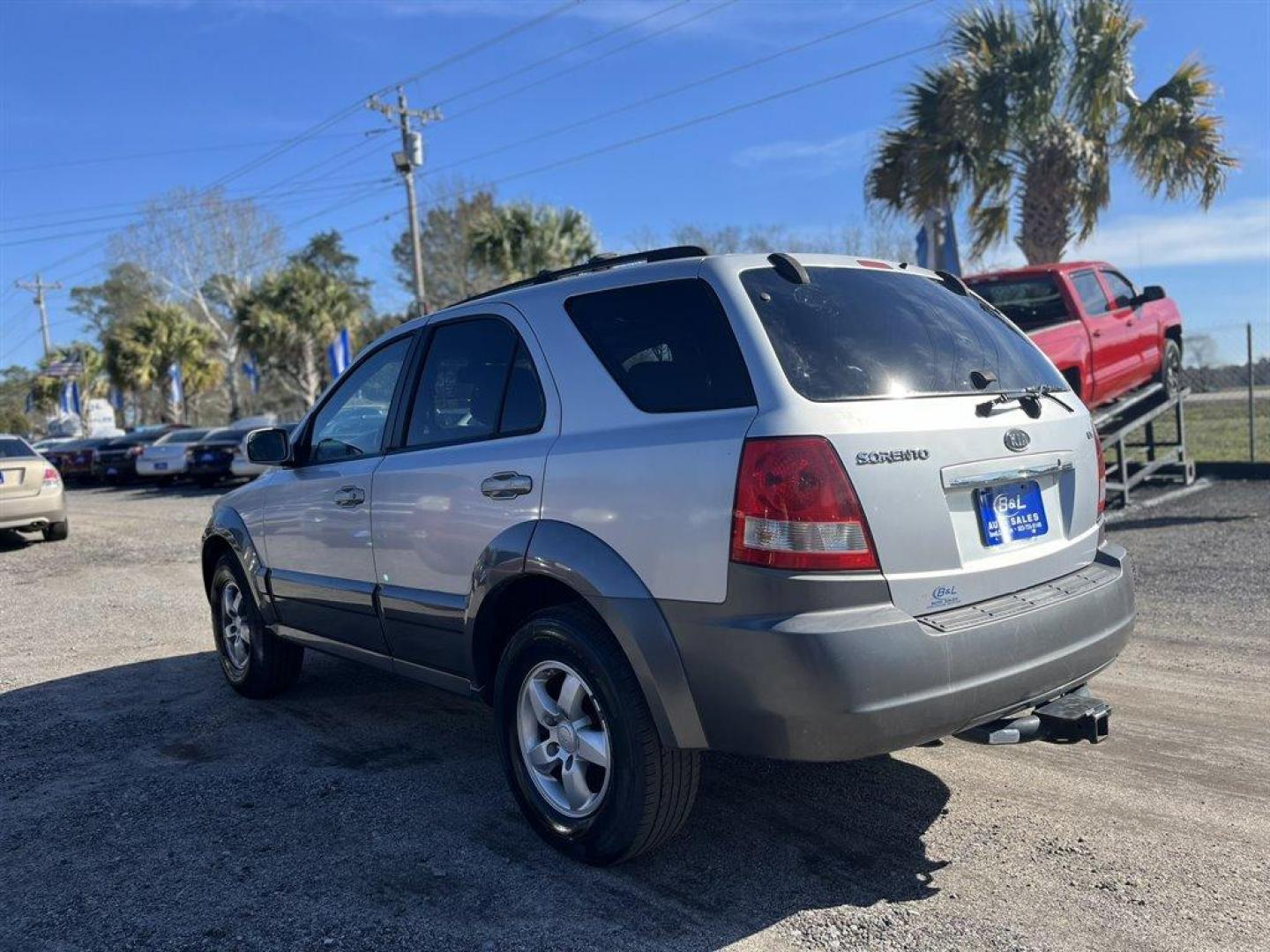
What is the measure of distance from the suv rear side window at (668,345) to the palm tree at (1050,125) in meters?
13.3

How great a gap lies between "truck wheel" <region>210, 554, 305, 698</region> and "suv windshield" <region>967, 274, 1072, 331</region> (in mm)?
7069

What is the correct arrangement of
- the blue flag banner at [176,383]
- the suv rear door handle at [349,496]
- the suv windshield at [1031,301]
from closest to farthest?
1. the suv rear door handle at [349,496]
2. the suv windshield at [1031,301]
3. the blue flag banner at [176,383]

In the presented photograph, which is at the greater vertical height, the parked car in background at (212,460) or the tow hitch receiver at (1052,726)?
the parked car in background at (212,460)

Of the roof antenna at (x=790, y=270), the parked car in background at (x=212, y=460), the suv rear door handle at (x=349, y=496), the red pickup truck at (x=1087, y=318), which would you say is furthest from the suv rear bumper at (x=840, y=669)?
the parked car in background at (x=212, y=460)

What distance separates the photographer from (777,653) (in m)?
2.83

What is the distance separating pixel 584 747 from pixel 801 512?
112 cm

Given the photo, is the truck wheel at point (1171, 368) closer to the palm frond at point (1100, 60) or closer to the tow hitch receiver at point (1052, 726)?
the palm frond at point (1100, 60)

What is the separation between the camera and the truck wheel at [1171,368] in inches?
433

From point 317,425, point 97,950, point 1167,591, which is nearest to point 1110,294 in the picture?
point 1167,591

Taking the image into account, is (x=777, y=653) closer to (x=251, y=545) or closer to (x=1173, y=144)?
(x=251, y=545)

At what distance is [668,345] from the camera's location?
3.34m

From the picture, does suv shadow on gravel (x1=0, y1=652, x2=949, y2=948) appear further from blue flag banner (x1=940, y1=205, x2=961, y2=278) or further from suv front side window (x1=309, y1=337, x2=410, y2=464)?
blue flag banner (x1=940, y1=205, x2=961, y2=278)

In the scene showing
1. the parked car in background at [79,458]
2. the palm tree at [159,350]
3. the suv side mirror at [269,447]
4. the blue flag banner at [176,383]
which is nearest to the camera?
the suv side mirror at [269,447]

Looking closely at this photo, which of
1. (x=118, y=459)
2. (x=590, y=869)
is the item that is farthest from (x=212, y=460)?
(x=590, y=869)
